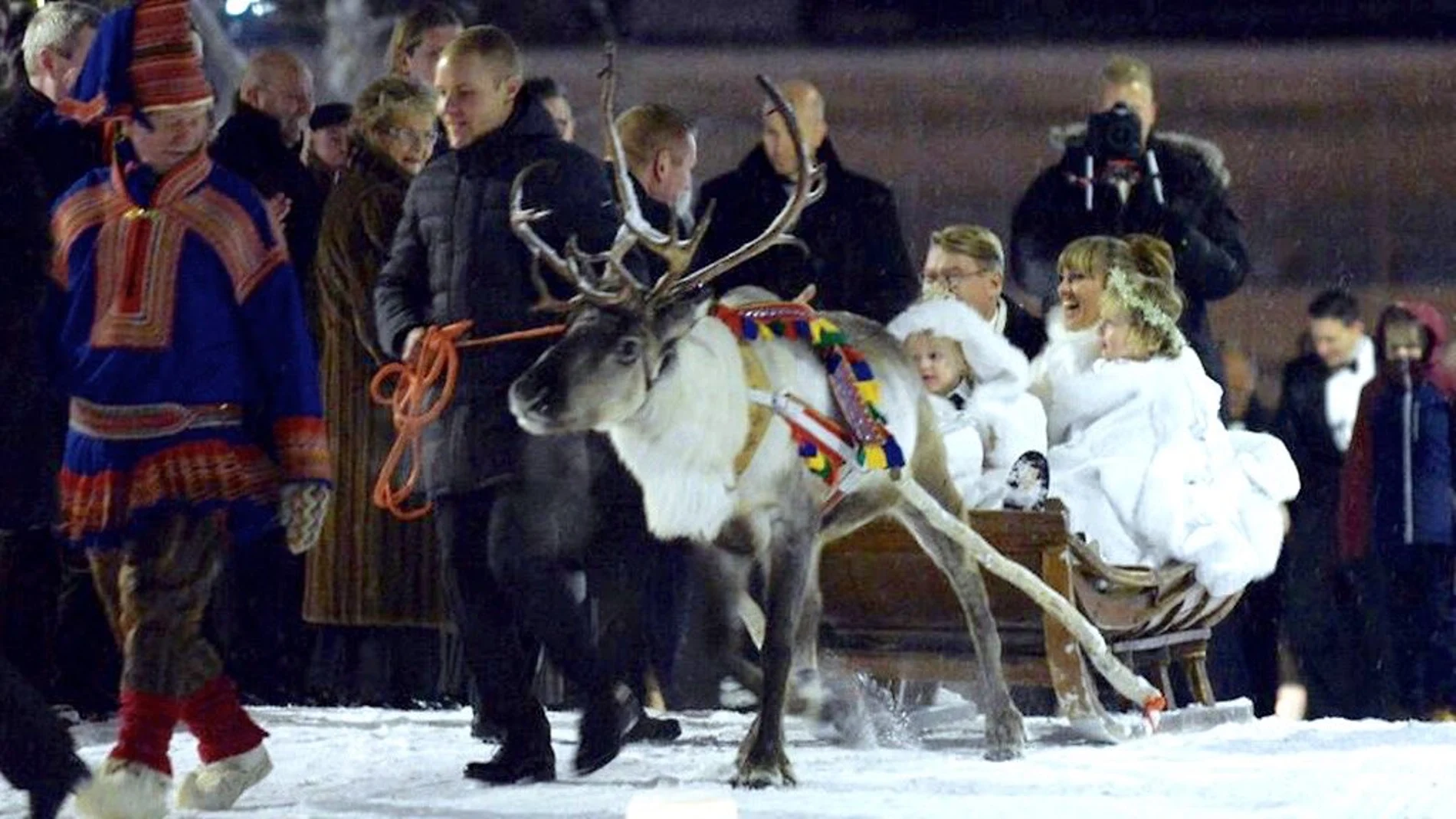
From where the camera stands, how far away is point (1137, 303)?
11.0 meters

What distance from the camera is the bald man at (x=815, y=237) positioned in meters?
11.5

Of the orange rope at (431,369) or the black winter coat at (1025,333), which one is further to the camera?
the black winter coat at (1025,333)

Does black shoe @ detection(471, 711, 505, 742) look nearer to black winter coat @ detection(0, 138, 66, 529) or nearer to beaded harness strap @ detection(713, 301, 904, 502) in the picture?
beaded harness strap @ detection(713, 301, 904, 502)

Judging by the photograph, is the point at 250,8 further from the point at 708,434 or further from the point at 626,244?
the point at 708,434

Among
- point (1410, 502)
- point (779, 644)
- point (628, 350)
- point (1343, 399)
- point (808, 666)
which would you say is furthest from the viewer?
point (1343, 399)

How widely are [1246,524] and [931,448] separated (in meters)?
1.35

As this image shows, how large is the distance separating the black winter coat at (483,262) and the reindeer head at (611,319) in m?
0.10

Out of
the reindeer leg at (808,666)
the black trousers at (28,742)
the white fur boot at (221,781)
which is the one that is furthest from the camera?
the reindeer leg at (808,666)

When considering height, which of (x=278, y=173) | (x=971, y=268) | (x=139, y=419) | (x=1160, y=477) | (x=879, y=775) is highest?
(x=278, y=173)

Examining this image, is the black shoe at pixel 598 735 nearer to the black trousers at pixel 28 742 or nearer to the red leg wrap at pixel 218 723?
the red leg wrap at pixel 218 723

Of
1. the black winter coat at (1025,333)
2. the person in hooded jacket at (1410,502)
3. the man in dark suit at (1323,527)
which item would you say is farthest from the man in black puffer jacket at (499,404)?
the man in dark suit at (1323,527)

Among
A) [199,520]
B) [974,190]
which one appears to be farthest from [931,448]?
[974,190]

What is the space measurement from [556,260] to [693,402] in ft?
1.57

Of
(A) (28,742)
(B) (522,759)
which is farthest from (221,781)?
(B) (522,759)
